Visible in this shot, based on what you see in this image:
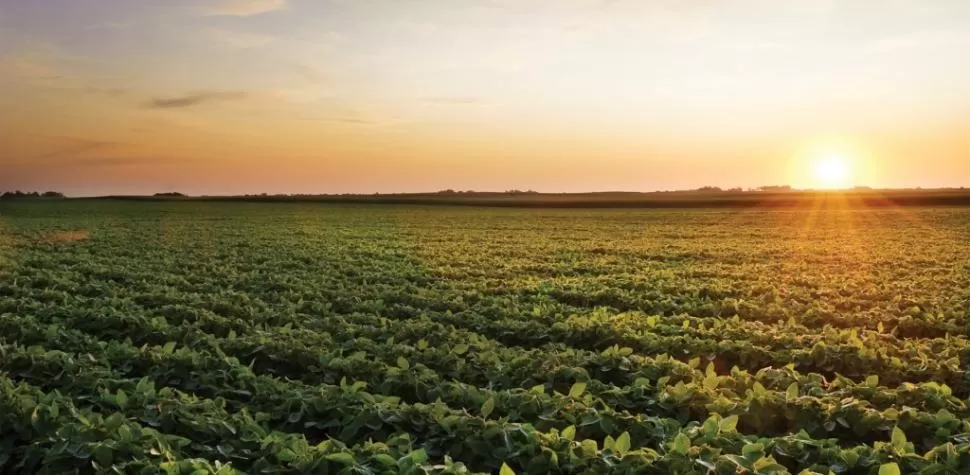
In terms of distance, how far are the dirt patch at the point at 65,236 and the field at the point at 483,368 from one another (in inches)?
406

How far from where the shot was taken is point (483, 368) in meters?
8.43

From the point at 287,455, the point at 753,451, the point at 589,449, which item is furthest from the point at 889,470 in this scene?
the point at 287,455

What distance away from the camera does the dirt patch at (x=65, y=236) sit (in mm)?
29250

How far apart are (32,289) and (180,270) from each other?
3.77 metres

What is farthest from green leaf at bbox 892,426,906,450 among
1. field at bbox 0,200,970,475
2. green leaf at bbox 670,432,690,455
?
green leaf at bbox 670,432,690,455

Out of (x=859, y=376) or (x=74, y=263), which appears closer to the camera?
(x=859, y=376)

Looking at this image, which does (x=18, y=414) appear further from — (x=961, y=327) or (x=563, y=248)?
(x=563, y=248)

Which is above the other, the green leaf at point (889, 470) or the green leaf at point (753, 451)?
the green leaf at point (889, 470)

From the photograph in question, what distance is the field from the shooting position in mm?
5219

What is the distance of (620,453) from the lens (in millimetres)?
Answer: 4957

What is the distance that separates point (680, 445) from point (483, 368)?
3.80 meters

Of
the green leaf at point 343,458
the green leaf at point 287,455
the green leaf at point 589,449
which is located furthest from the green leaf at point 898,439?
the green leaf at point 287,455

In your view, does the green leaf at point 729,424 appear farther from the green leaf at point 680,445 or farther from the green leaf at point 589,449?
the green leaf at point 589,449

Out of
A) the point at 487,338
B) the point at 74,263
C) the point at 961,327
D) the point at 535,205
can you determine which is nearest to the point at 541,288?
the point at 487,338
